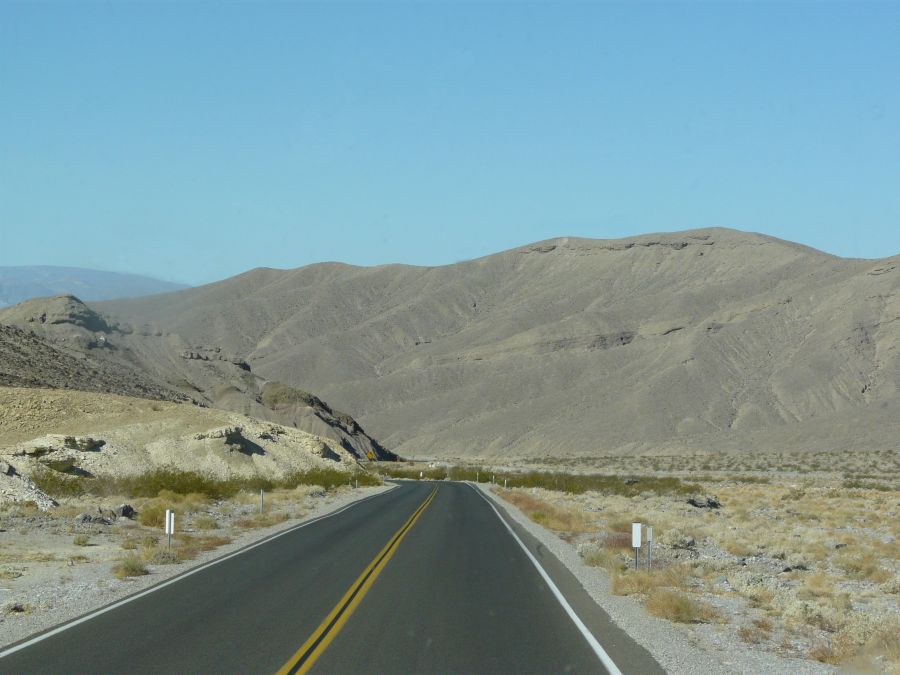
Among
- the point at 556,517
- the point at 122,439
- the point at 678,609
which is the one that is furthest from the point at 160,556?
the point at 122,439

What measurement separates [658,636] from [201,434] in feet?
138

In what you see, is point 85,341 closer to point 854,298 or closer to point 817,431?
point 817,431

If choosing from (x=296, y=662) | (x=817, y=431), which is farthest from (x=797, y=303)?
(x=296, y=662)

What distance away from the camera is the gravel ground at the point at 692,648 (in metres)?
10.0

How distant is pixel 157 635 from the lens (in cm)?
1107

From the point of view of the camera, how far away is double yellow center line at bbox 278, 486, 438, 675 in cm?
955

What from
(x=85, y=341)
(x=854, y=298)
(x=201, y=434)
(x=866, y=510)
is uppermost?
(x=854, y=298)

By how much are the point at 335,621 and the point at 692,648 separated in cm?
419

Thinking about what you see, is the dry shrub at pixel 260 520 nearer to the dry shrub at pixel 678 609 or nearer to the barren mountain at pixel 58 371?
the dry shrub at pixel 678 609

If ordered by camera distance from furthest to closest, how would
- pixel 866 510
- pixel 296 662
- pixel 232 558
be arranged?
Answer: pixel 866 510 < pixel 232 558 < pixel 296 662

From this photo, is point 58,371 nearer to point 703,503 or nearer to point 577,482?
point 577,482

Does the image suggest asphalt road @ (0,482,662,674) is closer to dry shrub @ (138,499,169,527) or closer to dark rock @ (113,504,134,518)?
dry shrub @ (138,499,169,527)

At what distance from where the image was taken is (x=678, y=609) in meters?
13.0

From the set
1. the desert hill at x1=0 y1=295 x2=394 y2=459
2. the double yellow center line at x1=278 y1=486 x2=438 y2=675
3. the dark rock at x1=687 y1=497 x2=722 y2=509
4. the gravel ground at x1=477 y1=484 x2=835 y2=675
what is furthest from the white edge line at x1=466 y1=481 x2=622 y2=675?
the desert hill at x1=0 y1=295 x2=394 y2=459
